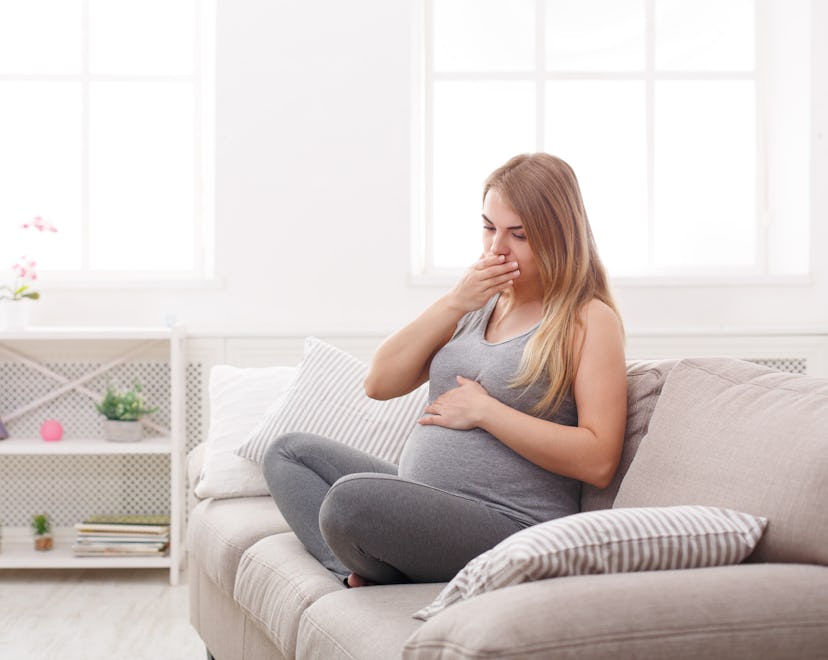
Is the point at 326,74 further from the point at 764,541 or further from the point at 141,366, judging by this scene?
the point at 764,541

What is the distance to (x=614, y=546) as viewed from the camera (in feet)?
4.04

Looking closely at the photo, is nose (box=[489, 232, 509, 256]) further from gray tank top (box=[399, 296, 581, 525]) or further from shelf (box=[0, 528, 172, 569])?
shelf (box=[0, 528, 172, 569])

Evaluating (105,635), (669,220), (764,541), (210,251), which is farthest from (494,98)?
(764,541)

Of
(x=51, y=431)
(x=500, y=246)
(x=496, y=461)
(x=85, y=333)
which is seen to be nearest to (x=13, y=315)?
(x=85, y=333)

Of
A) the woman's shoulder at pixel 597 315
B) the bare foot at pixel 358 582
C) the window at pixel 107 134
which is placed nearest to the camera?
the bare foot at pixel 358 582

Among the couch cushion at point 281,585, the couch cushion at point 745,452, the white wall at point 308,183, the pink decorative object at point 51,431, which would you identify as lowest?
the couch cushion at point 281,585

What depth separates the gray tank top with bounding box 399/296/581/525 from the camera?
1724mm

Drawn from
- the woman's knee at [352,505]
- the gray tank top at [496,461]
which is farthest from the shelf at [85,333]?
the woman's knee at [352,505]

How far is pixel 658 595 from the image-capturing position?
1.11m

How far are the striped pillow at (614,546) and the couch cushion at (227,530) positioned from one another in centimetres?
97

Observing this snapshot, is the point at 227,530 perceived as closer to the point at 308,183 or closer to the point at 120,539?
the point at 120,539

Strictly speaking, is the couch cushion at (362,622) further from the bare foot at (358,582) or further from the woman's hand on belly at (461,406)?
the woman's hand on belly at (461,406)

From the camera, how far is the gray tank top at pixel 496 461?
1724 millimetres

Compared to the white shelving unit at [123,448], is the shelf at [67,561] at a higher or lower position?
lower
